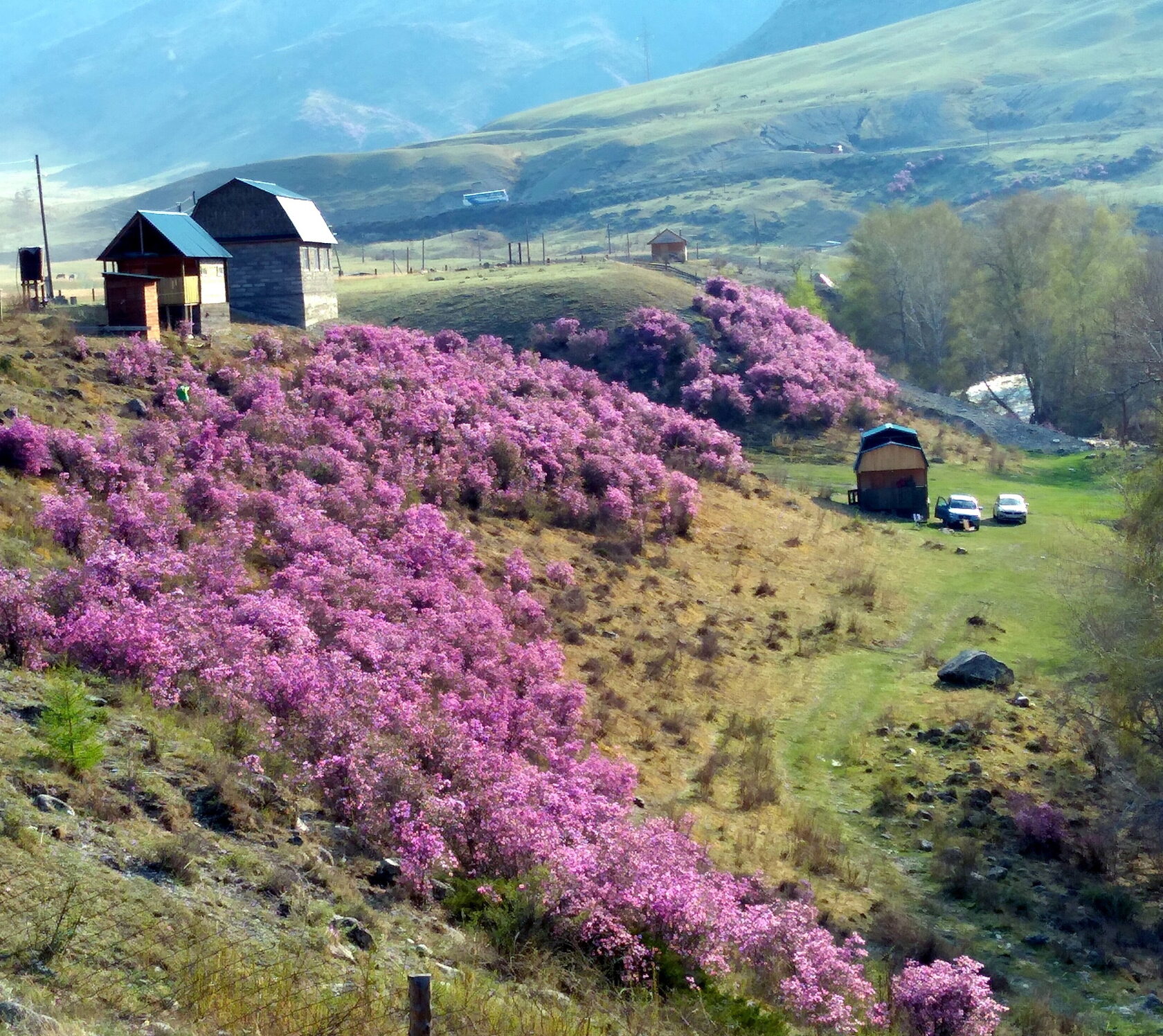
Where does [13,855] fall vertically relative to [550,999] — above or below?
above

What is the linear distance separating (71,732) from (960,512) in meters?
39.5

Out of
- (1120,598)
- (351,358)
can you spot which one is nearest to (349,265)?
(351,358)

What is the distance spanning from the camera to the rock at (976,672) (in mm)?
29906

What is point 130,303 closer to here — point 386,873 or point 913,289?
point 386,873

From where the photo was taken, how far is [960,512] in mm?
47844

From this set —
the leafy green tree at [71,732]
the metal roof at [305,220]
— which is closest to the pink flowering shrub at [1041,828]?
the leafy green tree at [71,732]

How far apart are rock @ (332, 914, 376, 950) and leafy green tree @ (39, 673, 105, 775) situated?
3.38m

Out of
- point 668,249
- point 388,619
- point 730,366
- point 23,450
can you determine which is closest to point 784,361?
point 730,366

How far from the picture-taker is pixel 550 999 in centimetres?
1172

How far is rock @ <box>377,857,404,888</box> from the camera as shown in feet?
45.9

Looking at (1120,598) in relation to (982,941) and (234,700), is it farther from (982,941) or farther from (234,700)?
(234,700)

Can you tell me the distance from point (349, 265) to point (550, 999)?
115814 millimetres

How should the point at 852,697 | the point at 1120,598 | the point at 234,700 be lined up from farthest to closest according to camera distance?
1. the point at 852,697
2. the point at 1120,598
3. the point at 234,700

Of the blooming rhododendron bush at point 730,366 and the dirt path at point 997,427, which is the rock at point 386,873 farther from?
the dirt path at point 997,427
